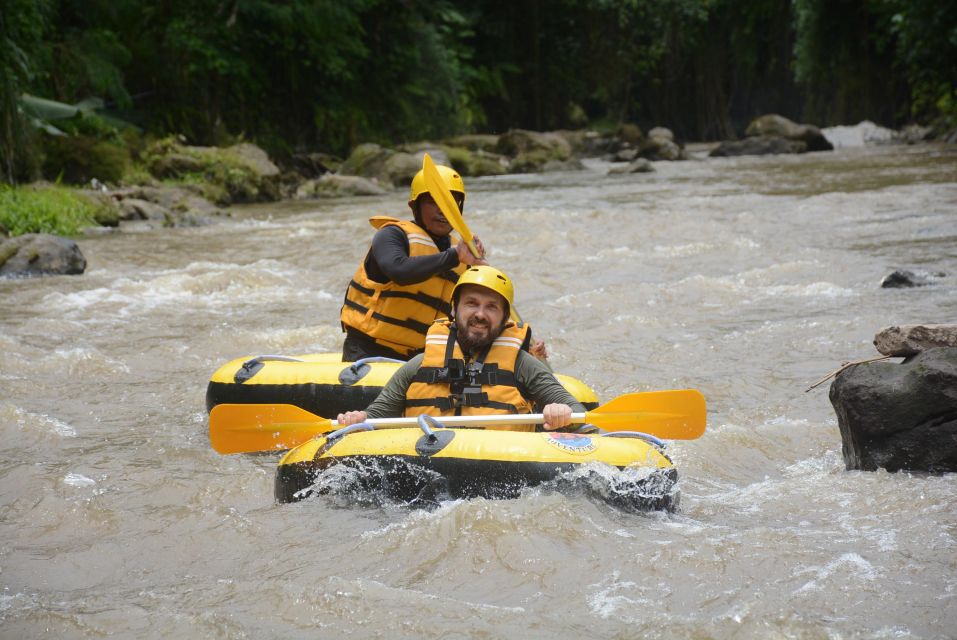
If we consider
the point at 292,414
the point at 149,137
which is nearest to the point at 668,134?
the point at 149,137

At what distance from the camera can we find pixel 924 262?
8.50 metres

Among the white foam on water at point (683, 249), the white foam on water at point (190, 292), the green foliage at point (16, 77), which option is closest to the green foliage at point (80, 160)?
the green foliage at point (16, 77)

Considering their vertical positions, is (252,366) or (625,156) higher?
(625,156)

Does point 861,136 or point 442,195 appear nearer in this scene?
point 442,195

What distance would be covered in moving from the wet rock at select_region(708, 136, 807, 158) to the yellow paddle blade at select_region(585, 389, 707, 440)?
19968 mm

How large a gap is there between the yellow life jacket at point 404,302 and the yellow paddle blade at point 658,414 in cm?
112

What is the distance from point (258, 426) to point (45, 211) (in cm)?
831

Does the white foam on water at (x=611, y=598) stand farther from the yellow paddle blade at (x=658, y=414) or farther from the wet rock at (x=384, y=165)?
the wet rock at (x=384, y=165)

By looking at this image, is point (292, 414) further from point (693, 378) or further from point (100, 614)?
point (693, 378)

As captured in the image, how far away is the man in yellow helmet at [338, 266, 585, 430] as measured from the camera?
4.10 meters

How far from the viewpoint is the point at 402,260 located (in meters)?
4.85

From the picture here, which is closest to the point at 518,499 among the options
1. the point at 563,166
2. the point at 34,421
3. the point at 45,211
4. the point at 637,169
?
the point at 34,421

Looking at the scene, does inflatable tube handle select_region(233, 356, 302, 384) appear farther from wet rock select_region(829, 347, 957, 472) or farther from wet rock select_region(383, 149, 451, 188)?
wet rock select_region(383, 149, 451, 188)

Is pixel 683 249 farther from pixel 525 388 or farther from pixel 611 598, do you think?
pixel 611 598
